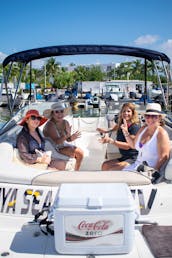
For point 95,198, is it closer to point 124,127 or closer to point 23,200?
point 23,200

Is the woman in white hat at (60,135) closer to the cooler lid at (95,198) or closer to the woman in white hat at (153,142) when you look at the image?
the woman in white hat at (153,142)

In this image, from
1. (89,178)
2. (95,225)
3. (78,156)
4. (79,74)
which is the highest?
(79,74)

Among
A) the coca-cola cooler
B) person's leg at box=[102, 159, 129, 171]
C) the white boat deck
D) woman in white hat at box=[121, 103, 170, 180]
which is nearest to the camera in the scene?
the coca-cola cooler

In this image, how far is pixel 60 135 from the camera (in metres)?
3.83

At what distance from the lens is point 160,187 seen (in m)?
2.35

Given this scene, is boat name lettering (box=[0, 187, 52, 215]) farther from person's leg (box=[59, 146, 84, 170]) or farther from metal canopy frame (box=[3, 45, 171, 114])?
metal canopy frame (box=[3, 45, 171, 114])

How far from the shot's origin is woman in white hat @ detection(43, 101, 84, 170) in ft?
12.2

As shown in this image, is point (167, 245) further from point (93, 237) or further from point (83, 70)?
point (83, 70)

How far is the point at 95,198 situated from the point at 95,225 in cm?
15

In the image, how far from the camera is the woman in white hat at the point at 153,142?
8.81 ft

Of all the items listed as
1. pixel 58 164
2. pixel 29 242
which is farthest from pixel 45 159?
pixel 29 242

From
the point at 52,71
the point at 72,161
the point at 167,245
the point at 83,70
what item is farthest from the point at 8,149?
the point at 52,71

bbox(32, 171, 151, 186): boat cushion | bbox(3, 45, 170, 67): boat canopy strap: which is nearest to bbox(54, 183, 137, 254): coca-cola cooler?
bbox(32, 171, 151, 186): boat cushion

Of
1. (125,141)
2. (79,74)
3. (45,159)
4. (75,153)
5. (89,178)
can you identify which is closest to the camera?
(89,178)
